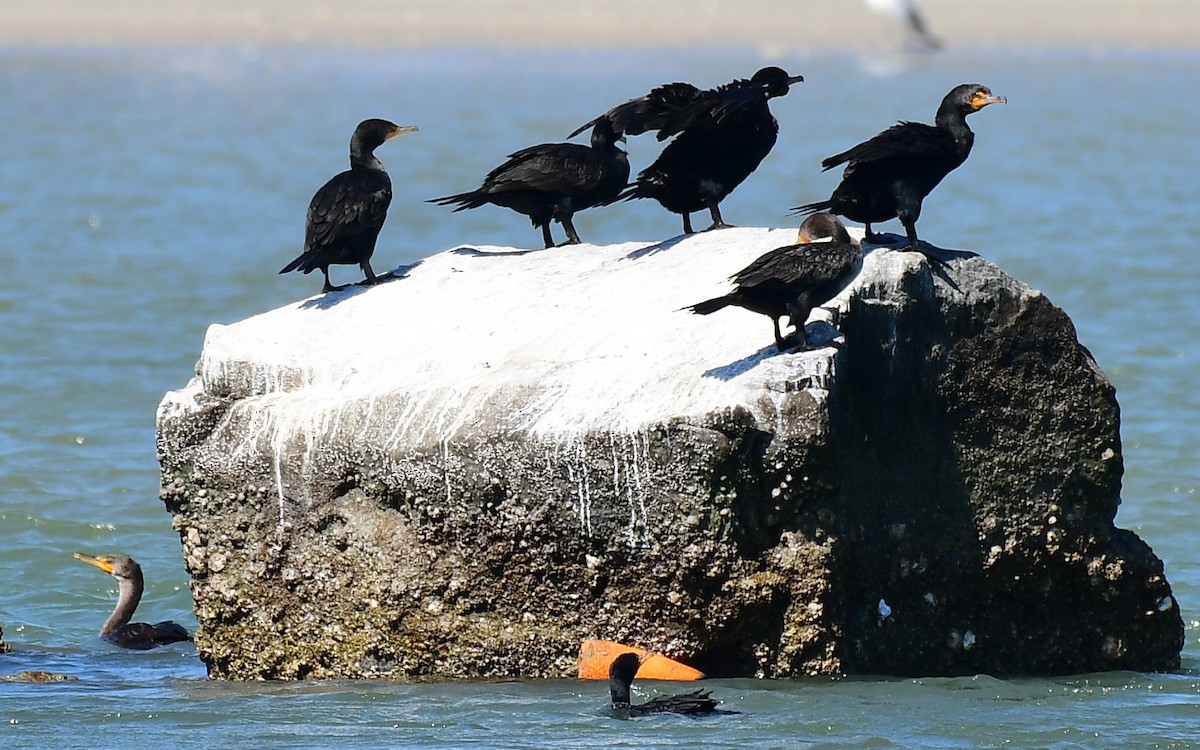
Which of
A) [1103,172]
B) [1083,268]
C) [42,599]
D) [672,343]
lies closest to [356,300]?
[672,343]

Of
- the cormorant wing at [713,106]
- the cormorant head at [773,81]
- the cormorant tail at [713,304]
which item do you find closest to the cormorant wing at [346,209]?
the cormorant wing at [713,106]

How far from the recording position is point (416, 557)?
6.94m

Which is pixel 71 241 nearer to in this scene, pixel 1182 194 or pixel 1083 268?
pixel 1083 268

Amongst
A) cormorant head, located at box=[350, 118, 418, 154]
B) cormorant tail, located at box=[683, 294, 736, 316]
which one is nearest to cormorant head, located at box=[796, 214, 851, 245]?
cormorant tail, located at box=[683, 294, 736, 316]

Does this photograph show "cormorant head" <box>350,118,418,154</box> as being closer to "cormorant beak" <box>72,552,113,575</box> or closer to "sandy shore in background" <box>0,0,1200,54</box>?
"cormorant beak" <box>72,552,113,575</box>

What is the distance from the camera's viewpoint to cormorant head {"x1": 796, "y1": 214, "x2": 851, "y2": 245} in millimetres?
6895

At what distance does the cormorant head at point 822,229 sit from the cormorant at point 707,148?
1.31m

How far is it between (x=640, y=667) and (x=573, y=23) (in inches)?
1586

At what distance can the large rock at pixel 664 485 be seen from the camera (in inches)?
258

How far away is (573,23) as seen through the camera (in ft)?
151

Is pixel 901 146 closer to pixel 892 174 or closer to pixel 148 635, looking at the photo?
pixel 892 174

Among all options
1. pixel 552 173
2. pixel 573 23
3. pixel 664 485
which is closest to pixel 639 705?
pixel 664 485

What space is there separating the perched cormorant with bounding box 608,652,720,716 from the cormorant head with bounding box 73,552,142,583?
3.71 metres

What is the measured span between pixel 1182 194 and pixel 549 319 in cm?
1847
